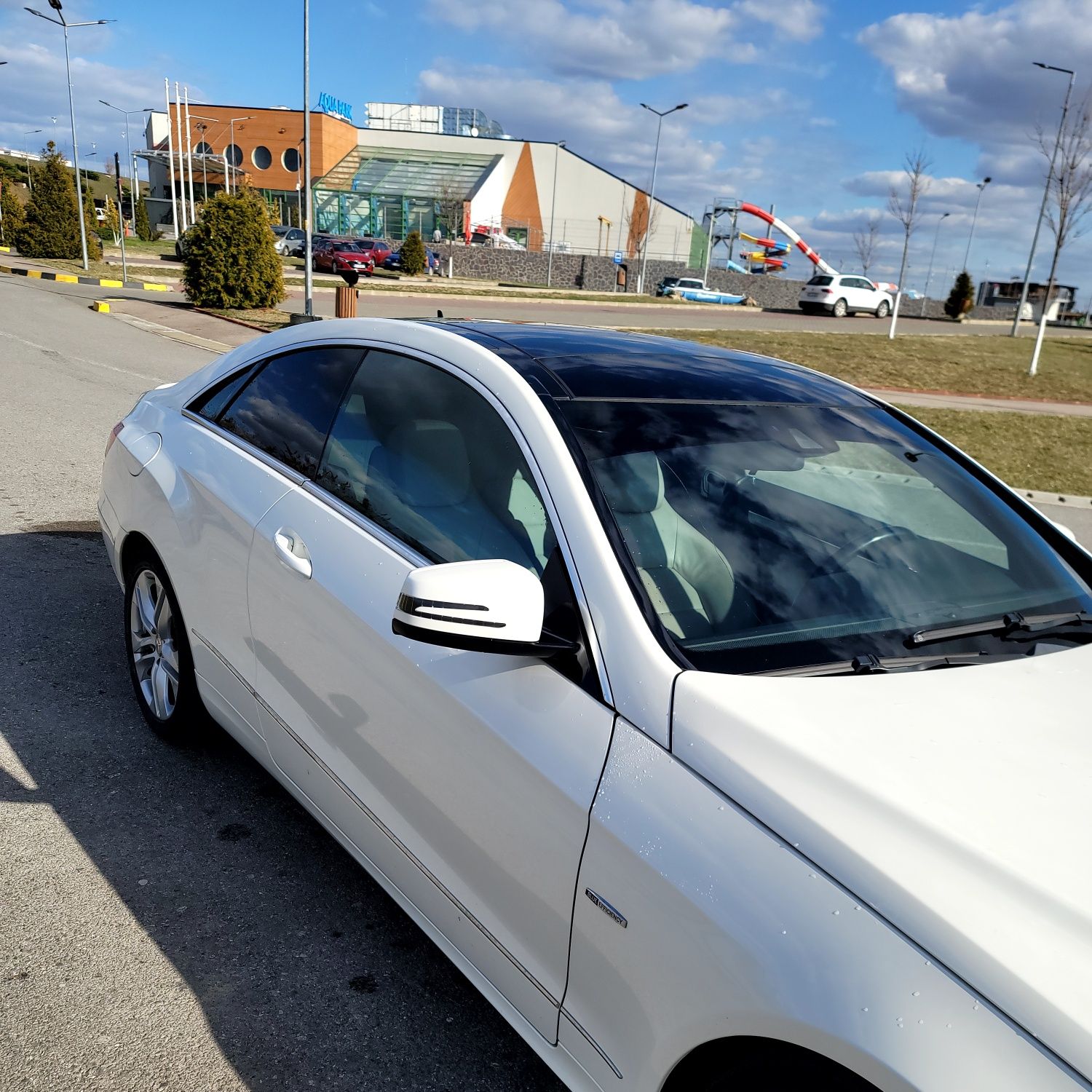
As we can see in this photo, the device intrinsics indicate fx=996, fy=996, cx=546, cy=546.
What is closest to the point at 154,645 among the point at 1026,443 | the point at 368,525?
the point at 368,525

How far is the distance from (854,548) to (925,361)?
21418 mm

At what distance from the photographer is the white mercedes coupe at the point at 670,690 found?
1.40 m

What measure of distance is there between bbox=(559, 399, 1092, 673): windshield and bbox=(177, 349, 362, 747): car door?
1.05m

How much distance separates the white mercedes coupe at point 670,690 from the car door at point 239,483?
0.02m

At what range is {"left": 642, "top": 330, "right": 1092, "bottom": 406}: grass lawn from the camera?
731 inches

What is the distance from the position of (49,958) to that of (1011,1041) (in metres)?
2.32

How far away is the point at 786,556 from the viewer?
218 cm

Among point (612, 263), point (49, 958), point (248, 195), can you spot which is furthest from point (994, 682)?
point (612, 263)

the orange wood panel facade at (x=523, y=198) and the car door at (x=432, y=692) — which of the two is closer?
the car door at (x=432, y=692)

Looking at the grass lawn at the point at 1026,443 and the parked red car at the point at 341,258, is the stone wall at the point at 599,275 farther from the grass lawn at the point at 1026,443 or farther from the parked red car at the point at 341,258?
the grass lawn at the point at 1026,443

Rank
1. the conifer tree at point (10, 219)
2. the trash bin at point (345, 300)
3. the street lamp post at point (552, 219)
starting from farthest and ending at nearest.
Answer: the street lamp post at point (552, 219) → the conifer tree at point (10, 219) → the trash bin at point (345, 300)

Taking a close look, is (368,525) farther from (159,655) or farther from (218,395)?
(159,655)

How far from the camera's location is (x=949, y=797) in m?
1.54

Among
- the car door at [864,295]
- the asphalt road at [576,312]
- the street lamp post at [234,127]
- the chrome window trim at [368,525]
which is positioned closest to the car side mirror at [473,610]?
the chrome window trim at [368,525]
